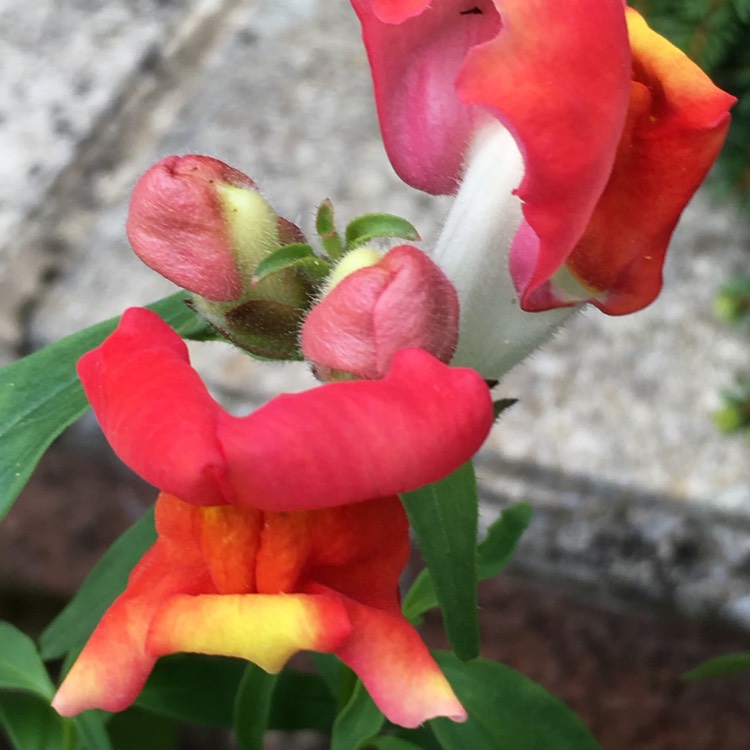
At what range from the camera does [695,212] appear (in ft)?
3.74

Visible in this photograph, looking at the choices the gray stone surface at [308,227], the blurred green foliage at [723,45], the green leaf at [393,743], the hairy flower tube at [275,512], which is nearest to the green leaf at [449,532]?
the hairy flower tube at [275,512]

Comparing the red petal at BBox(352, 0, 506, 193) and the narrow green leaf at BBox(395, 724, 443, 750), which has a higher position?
the red petal at BBox(352, 0, 506, 193)

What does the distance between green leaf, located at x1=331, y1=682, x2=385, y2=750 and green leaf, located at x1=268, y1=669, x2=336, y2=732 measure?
16cm

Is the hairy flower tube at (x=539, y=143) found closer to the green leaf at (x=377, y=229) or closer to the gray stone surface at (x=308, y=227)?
the green leaf at (x=377, y=229)

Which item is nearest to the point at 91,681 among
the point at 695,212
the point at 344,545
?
the point at 344,545

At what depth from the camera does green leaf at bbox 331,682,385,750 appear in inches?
18.3

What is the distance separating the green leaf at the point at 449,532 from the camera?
1.35ft

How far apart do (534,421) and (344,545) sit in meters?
0.67

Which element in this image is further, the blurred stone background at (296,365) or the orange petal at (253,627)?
the blurred stone background at (296,365)

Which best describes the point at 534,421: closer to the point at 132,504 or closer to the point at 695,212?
the point at 695,212

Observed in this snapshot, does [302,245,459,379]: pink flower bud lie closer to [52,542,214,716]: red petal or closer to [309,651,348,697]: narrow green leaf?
[52,542,214,716]: red petal

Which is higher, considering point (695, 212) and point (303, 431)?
point (303, 431)

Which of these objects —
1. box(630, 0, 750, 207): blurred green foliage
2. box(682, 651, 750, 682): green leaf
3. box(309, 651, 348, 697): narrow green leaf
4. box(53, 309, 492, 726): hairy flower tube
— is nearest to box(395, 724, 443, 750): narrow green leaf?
box(309, 651, 348, 697): narrow green leaf

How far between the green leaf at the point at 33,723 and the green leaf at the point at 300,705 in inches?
5.3
